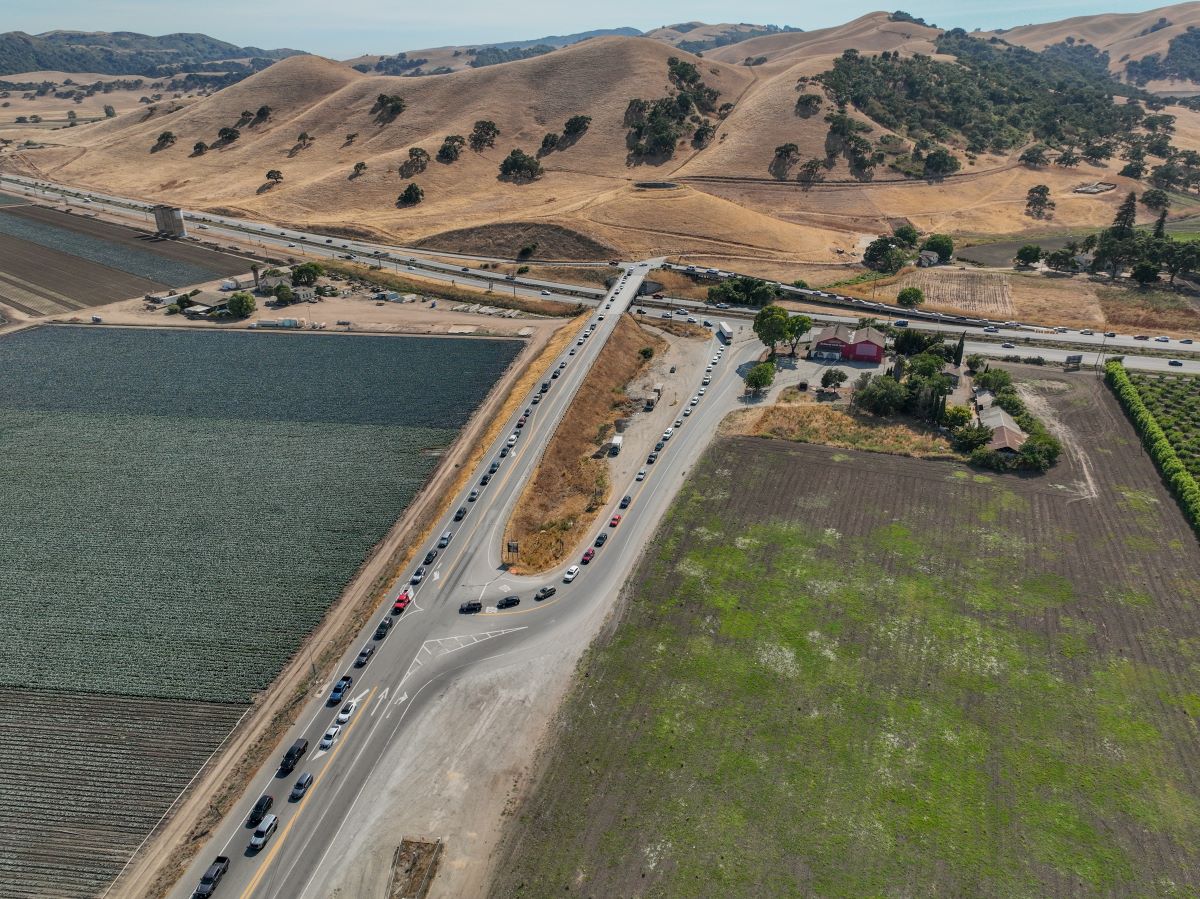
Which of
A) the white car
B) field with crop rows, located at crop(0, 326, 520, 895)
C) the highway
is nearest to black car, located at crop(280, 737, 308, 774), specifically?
the highway

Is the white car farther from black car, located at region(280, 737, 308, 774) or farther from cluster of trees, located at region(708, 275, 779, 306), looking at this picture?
cluster of trees, located at region(708, 275, 779, 306)

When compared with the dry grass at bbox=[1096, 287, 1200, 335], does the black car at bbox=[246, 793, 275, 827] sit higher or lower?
lower

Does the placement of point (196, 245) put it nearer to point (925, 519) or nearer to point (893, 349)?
point (893, 349)

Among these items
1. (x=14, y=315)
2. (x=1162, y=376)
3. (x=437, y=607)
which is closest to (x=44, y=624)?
(x=437, y=607)

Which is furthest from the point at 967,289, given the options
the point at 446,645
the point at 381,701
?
the point at 381,701

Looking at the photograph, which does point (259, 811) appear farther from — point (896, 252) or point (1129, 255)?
point (1129, 255)

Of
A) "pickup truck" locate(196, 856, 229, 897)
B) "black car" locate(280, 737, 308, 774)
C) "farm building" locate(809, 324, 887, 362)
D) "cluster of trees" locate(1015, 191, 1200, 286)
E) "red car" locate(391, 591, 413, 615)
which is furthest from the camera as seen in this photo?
"cluster of trees" locate(1015, 191, 1200, 286)
